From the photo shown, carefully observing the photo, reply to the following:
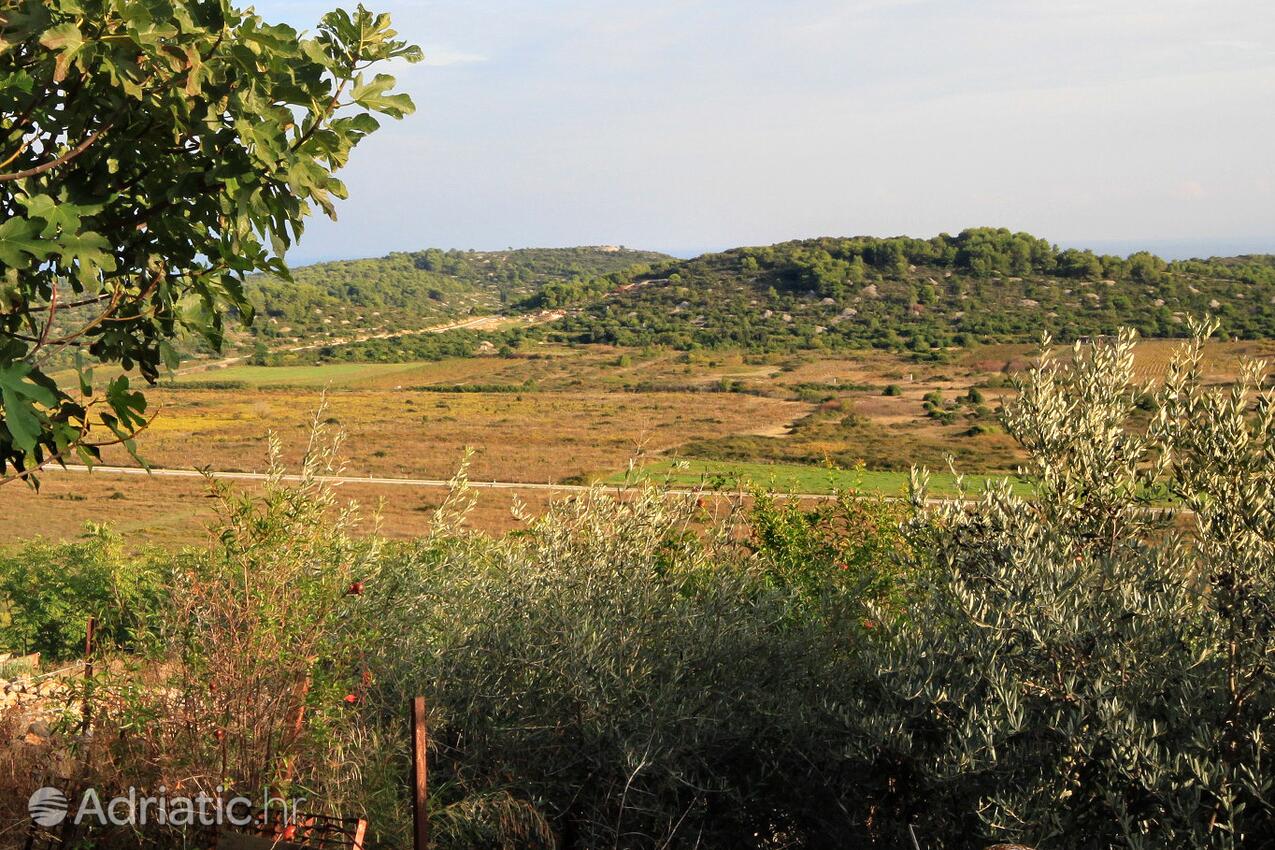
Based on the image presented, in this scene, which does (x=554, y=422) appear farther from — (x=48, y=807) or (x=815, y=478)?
(x=48, y=807)

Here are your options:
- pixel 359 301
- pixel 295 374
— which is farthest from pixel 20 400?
pixel 359 301

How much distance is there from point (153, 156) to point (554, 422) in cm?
7218

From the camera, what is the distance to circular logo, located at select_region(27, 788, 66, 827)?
18.3 feet

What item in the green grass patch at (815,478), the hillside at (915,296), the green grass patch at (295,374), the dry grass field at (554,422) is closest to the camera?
the green grass patch at (815,478)

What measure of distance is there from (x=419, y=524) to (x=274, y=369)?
3210 inches

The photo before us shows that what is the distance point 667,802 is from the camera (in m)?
6.19

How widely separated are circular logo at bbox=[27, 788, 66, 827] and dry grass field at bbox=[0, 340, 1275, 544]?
9272mm

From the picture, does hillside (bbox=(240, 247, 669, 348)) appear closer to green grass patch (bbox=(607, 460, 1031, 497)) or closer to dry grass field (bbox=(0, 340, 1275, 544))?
dry grass field (bbox=(0, 340, 1275, 544))

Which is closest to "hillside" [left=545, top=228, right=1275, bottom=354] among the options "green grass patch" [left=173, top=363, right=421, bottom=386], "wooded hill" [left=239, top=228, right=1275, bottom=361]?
"wooded hill" [left=239, top=228, right=1275, bottom=361]

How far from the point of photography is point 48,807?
18.4 feet

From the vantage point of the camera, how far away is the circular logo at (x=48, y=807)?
5.57 metres

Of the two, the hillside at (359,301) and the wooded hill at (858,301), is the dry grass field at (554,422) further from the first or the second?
the hillside at (359,301)

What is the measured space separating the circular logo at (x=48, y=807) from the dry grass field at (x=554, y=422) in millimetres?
9272

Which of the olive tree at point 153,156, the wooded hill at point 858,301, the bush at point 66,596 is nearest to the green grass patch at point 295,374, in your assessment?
the wooded hill at point 858,301
